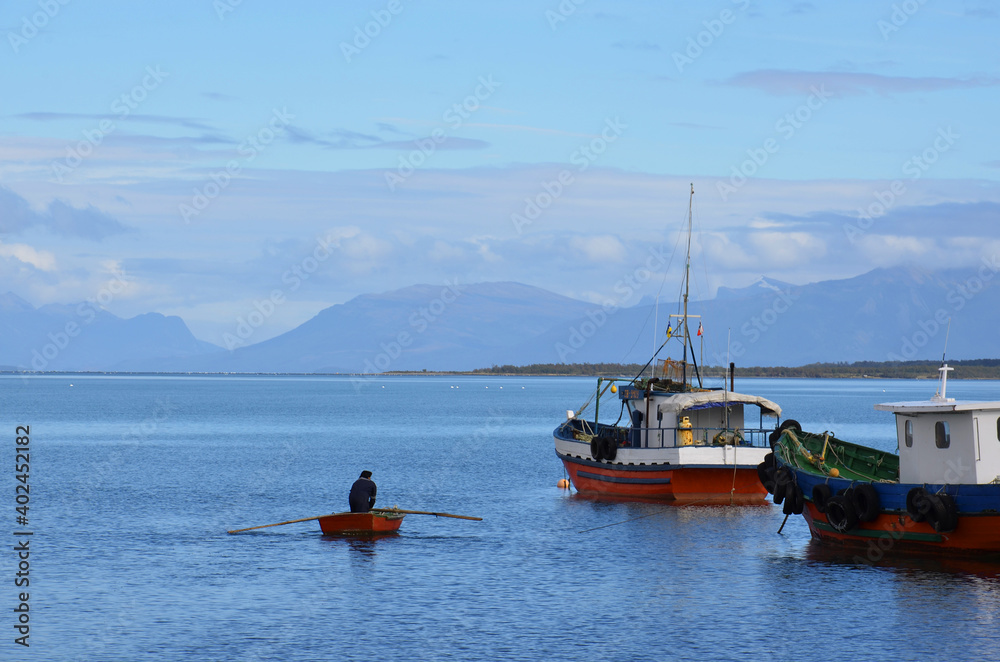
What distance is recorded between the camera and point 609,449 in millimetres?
43094

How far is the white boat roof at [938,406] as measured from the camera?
28172 millimetres

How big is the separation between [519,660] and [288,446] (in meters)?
57.3

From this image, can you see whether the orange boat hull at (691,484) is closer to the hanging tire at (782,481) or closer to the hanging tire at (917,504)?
the hanging tire at (782,481)

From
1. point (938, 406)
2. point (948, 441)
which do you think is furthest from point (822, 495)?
point (938, 406)

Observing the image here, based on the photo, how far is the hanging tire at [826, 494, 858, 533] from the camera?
3030cm

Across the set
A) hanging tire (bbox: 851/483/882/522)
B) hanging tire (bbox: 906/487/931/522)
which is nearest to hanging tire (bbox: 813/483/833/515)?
hanging tire (bbox: 851/483/882/522)

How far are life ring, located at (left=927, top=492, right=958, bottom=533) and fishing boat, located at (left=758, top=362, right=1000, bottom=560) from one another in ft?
0.08

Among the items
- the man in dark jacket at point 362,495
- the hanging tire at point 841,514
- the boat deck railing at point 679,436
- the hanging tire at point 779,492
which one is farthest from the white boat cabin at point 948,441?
the man in dark jacket at point 362,495

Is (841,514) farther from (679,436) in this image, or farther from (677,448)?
(679,436)

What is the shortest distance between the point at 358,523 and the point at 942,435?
54.8 feet

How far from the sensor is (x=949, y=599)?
25.8 metres

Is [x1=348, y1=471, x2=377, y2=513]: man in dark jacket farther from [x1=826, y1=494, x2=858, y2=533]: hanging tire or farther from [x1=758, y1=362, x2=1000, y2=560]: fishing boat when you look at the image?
[x1=826, y1=494, x2=858, y2=533]: hanging tire

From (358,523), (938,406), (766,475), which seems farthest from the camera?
(766,475)

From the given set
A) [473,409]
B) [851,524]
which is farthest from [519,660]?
[473,409]
